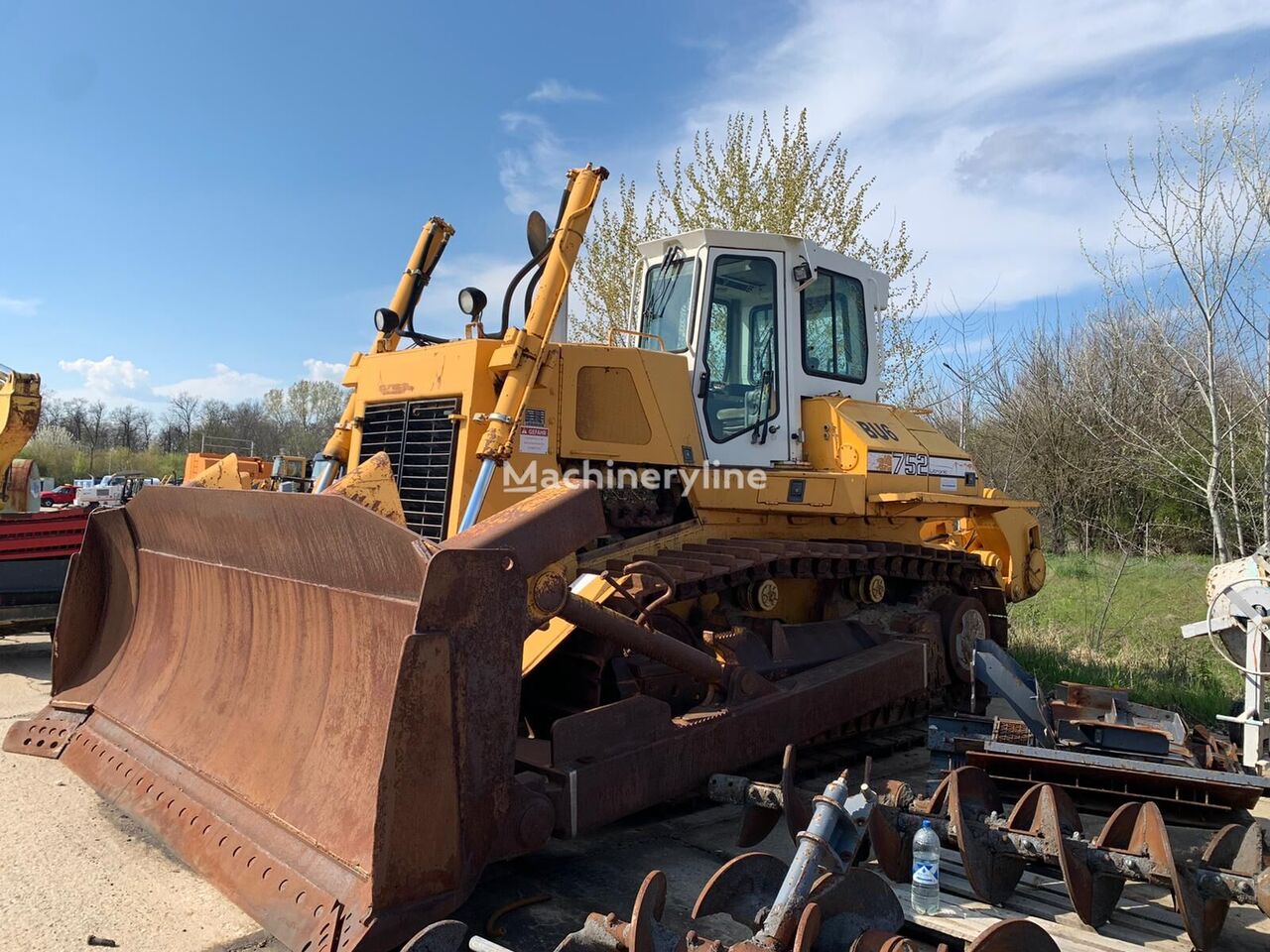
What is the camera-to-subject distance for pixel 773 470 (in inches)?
239

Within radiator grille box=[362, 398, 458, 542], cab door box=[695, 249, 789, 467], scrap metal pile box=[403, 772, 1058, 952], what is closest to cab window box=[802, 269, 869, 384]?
cab door box=[695, 249, 789, 467]

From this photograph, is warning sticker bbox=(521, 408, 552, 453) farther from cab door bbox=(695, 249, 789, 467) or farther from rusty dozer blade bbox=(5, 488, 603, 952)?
rusty dozer blade bbox=(5, 488, 603, 952)

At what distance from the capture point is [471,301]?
5.62 meters

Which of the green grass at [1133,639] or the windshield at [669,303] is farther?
the green grass at [1133,639]

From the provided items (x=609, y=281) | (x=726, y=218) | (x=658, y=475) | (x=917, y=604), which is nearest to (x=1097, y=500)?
(x=726, y=218)

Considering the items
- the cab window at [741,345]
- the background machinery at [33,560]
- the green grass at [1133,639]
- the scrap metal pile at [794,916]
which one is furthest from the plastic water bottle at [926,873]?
the background machinery at [33,560]

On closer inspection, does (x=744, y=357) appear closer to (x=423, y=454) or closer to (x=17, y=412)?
(x=423, y=454)

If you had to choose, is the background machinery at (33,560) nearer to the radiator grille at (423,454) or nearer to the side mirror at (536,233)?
the radiator grille at (423,454)

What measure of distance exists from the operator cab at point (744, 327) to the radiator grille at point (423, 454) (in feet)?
5.20

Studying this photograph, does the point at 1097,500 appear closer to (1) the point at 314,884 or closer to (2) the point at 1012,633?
(2) the point at 1012,633

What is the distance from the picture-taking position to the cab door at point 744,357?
5.98 meters

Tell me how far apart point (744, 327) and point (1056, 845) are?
150 inches

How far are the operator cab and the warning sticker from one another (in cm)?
112

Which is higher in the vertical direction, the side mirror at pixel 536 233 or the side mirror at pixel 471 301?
the side mirror at pixel 536 233
